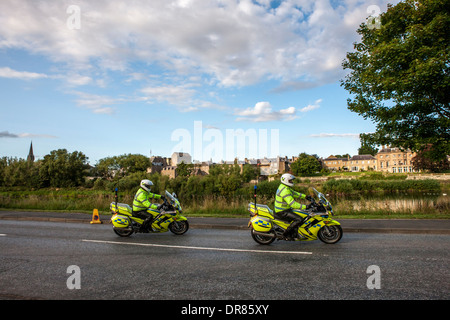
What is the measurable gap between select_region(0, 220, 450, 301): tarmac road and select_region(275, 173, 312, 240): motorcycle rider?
547 mm

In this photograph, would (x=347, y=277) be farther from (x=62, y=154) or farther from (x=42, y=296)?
(x=62, y=154)

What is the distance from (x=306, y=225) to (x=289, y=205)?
699 mm

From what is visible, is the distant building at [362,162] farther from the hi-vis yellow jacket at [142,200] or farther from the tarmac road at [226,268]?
the hi-vis yellow jacket at [142,200]

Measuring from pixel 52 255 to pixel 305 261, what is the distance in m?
5.92

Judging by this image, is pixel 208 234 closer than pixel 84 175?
Yes

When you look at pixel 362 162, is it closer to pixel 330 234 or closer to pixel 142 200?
pixel 330 234

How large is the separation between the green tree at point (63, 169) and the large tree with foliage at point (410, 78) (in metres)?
75.2

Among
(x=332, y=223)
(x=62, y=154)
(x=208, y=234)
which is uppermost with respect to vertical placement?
(x=62, y=154)

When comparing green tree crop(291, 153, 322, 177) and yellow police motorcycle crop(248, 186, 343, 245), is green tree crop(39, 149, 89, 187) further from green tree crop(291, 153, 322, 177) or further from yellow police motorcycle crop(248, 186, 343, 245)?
yellow police motorcycle crop(248, 186, 343, 245)

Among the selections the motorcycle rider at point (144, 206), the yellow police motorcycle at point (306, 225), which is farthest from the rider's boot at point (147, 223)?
the yellow police motorcycle at point (306, 225)

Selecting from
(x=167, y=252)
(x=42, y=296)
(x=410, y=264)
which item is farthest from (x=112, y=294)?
(x=410, y=264)

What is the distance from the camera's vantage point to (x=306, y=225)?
8188 millimetres

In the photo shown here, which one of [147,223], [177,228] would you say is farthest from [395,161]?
[147,223]

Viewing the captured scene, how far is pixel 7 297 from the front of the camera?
15.1 ft
